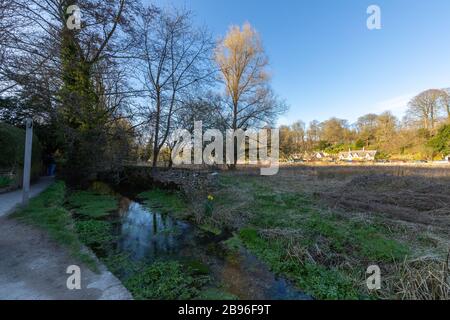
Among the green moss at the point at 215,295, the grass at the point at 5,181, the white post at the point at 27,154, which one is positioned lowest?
the green moss at the point at 215,295

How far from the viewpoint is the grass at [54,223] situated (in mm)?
3575

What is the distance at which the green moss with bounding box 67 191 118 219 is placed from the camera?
6.85 metres

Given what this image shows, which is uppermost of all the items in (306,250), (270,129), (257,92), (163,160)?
(257,92)

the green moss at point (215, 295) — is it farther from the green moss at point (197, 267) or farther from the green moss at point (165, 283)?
the green moss at point (197, 267)

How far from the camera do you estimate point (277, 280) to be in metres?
3.25

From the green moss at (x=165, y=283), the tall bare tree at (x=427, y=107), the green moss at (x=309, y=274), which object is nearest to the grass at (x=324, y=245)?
the green moss at (x=309, y=274)

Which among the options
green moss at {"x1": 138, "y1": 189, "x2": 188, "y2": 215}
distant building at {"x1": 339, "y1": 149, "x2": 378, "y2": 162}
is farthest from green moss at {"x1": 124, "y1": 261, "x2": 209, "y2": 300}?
distant building at {"x1": 339, "y1": 149, "x2": 378, "y2": 162}

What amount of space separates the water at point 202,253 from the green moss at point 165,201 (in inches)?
34.0

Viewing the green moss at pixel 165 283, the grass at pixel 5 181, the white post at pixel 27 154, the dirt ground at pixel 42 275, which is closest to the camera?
the dirt ground at pixel 42 275

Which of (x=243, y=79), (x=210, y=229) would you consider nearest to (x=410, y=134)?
(x=243, y=79)

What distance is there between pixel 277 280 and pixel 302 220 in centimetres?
235
